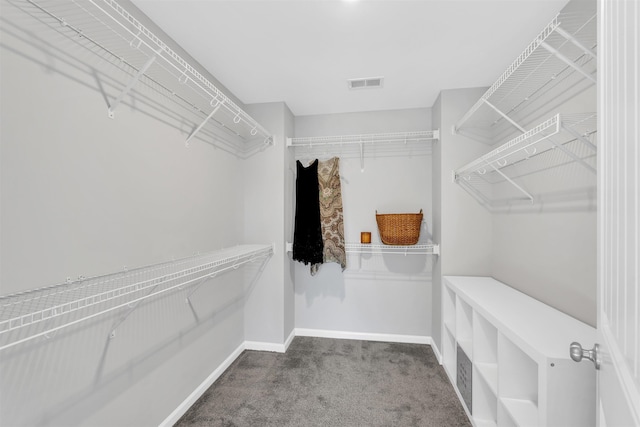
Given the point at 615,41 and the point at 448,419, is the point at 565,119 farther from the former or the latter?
the point at 448,419

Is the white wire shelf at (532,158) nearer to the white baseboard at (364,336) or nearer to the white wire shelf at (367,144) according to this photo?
the white wire shelf at (367,144)

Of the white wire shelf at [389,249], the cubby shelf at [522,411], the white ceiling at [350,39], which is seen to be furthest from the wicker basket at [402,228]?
the cubby shelf at [522,411]

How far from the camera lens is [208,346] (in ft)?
6.73

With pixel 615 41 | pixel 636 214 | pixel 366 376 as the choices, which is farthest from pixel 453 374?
pixel 615 41

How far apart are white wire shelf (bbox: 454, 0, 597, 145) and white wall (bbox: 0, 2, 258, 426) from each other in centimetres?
189

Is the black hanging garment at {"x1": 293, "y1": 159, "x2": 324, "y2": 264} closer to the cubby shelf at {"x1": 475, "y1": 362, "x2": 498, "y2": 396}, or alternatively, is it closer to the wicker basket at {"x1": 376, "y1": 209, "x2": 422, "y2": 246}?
the wicker basket at {"x1": 376, "y1": 209, "x2": 422, "y2": 246}

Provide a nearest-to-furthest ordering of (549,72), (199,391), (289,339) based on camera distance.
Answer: (549,72) → (199,391) → (289,339)

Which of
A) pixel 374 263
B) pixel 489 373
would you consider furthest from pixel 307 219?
pixel 489 373

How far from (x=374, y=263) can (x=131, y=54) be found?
2.39m

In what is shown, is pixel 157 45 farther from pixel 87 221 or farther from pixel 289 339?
pixel 289 339

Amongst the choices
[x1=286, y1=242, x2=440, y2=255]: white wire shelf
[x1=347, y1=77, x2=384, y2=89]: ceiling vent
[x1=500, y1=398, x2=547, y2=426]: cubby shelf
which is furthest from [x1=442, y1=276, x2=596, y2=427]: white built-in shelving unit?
[x1=347, y1=77, x2=384, y2=89]: ceiling vent

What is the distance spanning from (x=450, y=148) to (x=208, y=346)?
2.47 metres

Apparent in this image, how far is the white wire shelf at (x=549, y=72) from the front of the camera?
48.0 inches

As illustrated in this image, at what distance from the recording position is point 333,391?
1.99m
